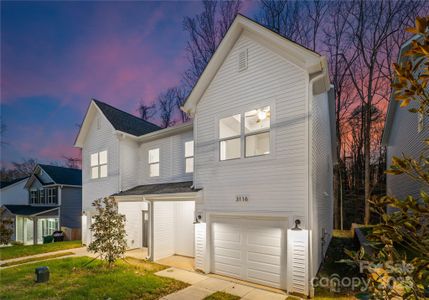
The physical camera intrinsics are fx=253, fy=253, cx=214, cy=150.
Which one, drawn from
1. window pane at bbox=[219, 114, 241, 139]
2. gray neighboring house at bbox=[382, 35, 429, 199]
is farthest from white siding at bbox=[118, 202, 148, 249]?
gray neighboring house at bbox=[382, 35, 429, 199]

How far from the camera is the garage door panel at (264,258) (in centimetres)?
768

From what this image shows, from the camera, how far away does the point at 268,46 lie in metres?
8.21

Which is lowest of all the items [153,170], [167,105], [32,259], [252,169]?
[32,259]

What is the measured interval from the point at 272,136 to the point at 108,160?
10.0 meters

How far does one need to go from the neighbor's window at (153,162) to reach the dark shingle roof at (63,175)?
1479 centimetres

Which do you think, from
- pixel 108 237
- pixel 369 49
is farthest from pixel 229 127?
pixel 369 49

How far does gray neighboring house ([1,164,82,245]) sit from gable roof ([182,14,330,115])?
20.0 metres

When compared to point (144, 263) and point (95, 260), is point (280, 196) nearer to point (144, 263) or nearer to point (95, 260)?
point (144, 263)

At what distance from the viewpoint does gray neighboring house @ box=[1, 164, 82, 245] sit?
23.5 meters

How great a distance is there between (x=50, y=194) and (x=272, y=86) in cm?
2498

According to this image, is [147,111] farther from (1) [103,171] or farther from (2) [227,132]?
(2) [227,132]

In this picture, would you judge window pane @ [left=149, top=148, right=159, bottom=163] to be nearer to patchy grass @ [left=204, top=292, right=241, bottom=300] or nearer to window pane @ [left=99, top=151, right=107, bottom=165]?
window pane @ [left=99, top=151, right=107, bottom=165]

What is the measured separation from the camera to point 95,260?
11047 mm

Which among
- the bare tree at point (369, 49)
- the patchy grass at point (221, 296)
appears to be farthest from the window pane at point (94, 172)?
the bare tree at point (369, 49)
